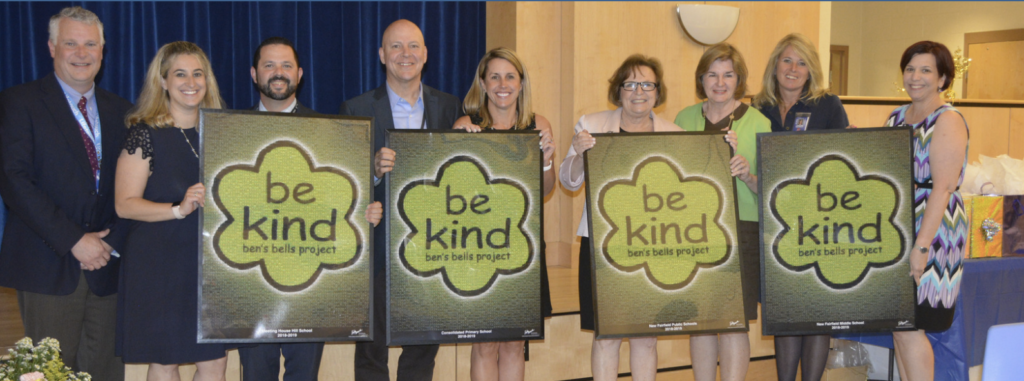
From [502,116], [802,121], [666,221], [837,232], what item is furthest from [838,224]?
[502,116]

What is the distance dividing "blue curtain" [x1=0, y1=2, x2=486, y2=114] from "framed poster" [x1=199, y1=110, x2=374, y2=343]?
262cm

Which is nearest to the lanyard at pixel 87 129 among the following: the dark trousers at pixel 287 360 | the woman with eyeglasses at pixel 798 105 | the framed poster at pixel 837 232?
the dark trousers at pixel 287 360

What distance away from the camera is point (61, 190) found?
247 centimetres

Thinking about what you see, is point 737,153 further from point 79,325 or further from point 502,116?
point 79,325

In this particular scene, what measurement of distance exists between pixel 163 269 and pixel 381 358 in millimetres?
869

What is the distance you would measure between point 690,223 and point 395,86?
1.18 m

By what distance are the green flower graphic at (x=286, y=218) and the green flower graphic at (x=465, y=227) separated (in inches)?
7.7

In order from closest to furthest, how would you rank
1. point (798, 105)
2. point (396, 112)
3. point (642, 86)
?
point (642, 86) → point (396, 112) → point (798, 105)

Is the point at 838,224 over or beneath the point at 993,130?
beneath

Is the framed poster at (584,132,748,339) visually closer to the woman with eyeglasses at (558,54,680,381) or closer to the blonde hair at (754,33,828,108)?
the woman with eyeglasses at (558,54,680,381)

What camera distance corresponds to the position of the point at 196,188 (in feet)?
7.17

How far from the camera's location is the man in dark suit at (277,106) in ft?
8.30

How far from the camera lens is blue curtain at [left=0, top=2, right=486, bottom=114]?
428 cm

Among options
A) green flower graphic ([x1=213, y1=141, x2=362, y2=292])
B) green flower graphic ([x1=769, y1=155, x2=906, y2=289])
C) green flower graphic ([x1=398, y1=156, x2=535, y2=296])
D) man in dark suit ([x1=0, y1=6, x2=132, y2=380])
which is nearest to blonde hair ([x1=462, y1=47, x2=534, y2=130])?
green flower graphic ([x1=398, y1=156, x2=535, y2=296])
